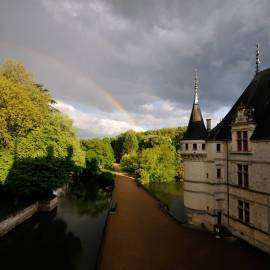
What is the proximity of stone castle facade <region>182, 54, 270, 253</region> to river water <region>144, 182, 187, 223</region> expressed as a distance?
22.7 feet

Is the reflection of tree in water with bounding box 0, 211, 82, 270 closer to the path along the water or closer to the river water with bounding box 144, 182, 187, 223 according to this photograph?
the path along the water

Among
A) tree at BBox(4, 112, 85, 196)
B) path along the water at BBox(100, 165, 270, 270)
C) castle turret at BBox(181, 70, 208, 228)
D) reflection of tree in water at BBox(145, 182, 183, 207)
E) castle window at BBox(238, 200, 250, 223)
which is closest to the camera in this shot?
path along the water at BBox(100, 165, 270, 270)

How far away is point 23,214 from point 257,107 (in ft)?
95.7

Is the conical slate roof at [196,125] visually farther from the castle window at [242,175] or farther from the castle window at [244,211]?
the castle window at [244,211]

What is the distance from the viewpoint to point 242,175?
68.7 feet

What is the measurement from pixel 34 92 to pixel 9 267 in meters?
23.7

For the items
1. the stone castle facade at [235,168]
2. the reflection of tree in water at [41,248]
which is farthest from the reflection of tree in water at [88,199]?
the stone castle facade at [235,168]

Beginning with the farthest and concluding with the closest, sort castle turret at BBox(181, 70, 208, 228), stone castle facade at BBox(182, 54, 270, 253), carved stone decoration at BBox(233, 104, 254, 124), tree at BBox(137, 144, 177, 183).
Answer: tree at BBox(137, 144, 177, 183) < castle turret at BBox(181, 70, 208, 228) < carved stone decoration at BBox(233, 104, 254, 124) < stone castle facade at BBox(182, 54, 270, 253)

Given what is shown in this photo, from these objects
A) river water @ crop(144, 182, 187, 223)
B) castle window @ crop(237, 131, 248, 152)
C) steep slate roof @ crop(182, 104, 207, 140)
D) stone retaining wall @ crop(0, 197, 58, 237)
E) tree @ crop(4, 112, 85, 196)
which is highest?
steep slate roof @ crop(182, 104, 207, 140)

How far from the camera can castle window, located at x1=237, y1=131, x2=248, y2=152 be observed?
20609 millimetres

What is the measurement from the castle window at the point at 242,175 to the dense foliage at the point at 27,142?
22.8 m

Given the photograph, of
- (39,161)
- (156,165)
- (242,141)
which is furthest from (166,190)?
(242,141)

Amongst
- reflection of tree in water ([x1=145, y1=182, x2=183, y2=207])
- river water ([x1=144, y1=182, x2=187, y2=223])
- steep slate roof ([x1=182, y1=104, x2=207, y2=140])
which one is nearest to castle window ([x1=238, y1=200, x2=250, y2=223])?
steep slate roof ([x1=182, y1=104, x2=207, y2=140])

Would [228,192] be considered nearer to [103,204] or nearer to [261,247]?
[261,247]
